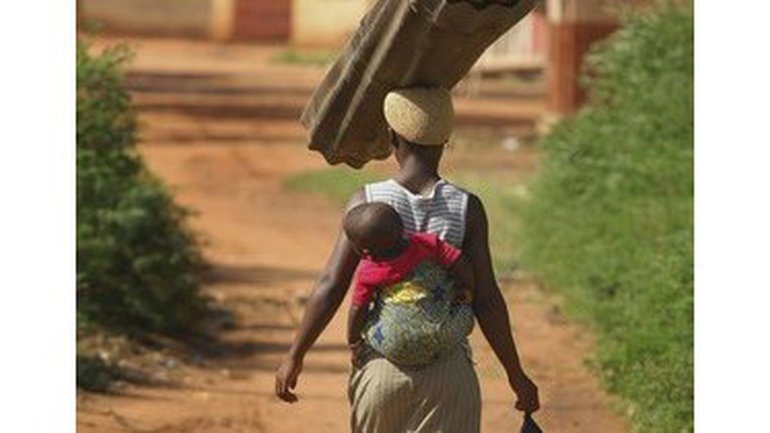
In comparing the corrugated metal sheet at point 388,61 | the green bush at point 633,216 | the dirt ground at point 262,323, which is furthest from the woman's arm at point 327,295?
the dirt ground at point 262,323

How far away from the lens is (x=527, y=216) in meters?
13.4

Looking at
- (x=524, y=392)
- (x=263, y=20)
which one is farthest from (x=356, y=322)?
(x=263, y=20)

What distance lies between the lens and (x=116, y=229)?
1068cm

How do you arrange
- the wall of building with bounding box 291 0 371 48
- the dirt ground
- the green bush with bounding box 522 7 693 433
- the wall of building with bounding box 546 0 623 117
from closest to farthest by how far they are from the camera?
the green bush with bounding box 522 7 693 433
the dirt ground
the wall of building with bounding box 546 0 623 117
the wall of building with bounding box 291 0 371 48

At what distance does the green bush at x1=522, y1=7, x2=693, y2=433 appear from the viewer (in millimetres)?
8703

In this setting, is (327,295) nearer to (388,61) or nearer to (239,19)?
(388,61)

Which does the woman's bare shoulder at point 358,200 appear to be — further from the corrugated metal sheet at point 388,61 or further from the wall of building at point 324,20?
the wall of building at point 324,20

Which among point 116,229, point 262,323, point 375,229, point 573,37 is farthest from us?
point 573,37

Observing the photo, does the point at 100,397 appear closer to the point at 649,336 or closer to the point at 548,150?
the point at 649,336

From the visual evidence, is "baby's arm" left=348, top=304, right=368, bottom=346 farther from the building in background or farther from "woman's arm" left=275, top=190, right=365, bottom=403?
the building in background

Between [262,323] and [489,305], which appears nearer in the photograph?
[489,305]

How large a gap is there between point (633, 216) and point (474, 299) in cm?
558

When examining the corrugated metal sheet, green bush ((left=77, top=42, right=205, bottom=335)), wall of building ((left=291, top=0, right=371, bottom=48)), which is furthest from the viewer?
wall of building ((left=291, top=0, right=371, bottom=48))

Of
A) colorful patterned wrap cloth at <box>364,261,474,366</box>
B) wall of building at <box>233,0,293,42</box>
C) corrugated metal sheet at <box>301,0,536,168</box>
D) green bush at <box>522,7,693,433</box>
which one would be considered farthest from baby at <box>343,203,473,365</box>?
wall of building at <box>233,0,293,42</box>
